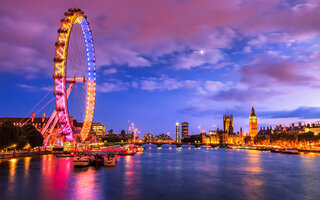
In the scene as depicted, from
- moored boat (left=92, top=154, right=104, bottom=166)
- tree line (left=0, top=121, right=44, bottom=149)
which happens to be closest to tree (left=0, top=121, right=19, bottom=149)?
tree line (left=0, top=121, right=44, bottom=149)

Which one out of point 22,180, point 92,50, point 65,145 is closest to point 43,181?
point 22,180

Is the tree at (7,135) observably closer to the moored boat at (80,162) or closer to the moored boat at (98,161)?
the moored boat at (80,162)

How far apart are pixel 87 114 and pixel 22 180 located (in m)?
44.6

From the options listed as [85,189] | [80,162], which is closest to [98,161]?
[80,162]

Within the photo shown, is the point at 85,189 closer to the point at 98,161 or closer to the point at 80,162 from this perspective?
the point at 80,162

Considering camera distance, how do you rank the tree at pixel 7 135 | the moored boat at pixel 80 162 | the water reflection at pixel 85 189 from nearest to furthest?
the water reflection at pixel 85 189, the moored boat at pixel 80 162, the tree at pixel 7 135

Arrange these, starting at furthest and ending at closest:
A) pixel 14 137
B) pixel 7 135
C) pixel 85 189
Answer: pixel 14 137 < pixel 7 135 < pixel 85 189

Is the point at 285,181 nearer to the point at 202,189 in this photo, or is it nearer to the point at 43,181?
the point at 202,189

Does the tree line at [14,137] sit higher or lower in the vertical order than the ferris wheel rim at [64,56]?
lower

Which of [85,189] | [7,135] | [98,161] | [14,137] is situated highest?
[7,135]

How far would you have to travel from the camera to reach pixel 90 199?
30.8 m

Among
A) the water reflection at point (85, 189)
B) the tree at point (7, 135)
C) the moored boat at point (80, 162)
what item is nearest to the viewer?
the water reflection at point (85, 189)

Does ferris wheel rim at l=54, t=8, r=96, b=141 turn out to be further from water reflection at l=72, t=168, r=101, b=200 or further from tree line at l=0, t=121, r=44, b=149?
water reflection at l=72, t=168, r=101, b=200

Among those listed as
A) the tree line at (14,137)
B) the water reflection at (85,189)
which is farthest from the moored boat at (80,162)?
the tree line at (14,137)
